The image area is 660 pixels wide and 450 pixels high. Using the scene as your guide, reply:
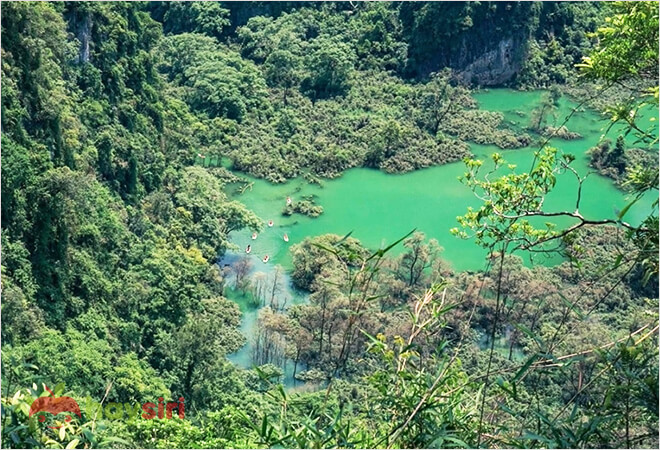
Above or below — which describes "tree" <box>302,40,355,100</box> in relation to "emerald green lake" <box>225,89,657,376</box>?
above

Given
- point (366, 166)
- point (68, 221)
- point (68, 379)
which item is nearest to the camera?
point (68, 379)

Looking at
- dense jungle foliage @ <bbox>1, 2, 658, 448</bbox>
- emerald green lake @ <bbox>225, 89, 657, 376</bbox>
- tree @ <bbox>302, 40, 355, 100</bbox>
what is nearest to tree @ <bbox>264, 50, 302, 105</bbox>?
dense jungle foliage @ <bbox>1, 2, 658, 448</bbox>

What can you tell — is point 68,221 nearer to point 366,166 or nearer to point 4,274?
point 4,274

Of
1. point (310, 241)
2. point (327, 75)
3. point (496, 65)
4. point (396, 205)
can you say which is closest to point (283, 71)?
point (327, 75)

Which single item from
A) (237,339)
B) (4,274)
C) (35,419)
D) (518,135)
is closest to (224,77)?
(518,135)

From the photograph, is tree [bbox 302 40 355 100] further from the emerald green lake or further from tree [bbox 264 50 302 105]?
the emerald green lake

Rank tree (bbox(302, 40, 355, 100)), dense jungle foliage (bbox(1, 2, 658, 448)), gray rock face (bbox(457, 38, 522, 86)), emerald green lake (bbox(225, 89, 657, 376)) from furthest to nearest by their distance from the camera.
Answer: gray rock face (bbox(457, 38, 522, 86)) < tree (bbox(302, 40, 355, 100)) < emerald green lake (bbox(225, 89, 657, 376)) < dense jungle foliage (bbox(1, 2, 658, 448))
